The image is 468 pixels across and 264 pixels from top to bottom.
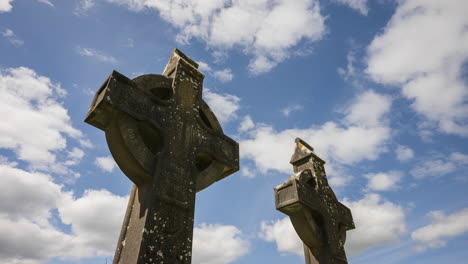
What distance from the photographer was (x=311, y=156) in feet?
26.2

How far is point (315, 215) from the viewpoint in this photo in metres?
→ 7.11

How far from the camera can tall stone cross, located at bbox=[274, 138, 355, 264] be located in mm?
6508

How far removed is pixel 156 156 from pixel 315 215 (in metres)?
4.37

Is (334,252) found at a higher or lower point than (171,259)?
higher

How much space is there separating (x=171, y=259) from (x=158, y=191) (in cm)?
76

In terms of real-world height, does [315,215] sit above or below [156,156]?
above

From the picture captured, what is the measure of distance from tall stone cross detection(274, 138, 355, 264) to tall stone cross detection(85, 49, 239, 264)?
2.13m

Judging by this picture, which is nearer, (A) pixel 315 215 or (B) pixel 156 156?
(B) pixel 156 156

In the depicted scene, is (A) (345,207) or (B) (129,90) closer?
(B) (129,90)

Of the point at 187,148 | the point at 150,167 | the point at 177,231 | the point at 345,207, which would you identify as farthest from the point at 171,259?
the point at 345,207

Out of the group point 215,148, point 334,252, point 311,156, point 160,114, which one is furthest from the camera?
point 311,156

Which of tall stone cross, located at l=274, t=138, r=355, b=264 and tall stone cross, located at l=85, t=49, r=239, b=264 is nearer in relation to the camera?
tall stone cross, located at l=85, t=49, r=239, b=264

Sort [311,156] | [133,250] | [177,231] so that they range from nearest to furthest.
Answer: [133,250] < [177,231] < [311,156]

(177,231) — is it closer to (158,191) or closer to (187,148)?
(158,191)
